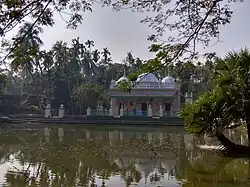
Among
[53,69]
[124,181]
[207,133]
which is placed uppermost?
[53,69]

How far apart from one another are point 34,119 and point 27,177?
27456 mm

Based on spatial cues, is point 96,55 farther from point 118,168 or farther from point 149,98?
point 118,168

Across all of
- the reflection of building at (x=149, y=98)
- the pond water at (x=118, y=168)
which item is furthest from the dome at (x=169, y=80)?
the pond water at (x=118, y=168)

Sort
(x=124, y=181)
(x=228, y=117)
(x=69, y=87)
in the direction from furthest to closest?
(x=69, y=87) → (x=228, y=117) → (x=124, y=181)

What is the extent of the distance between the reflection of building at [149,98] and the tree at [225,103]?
24.2 m

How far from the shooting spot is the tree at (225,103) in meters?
13.0

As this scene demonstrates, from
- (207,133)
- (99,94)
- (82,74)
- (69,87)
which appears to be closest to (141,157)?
(207,133)

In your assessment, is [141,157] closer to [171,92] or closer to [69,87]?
[171,92]

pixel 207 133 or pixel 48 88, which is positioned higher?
pixel 48 88

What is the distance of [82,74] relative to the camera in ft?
167

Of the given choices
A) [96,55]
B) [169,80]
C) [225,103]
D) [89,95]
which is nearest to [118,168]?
[225,103]

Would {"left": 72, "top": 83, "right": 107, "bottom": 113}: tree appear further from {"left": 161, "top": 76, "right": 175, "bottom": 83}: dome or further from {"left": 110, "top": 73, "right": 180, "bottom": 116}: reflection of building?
{"left": 161, "top": 76, "right": 175, "bottom": 83}: dome

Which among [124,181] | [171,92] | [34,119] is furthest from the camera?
[171,92]

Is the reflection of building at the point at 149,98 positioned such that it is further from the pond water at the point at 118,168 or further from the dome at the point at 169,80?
the pond water at the point at 118,168
